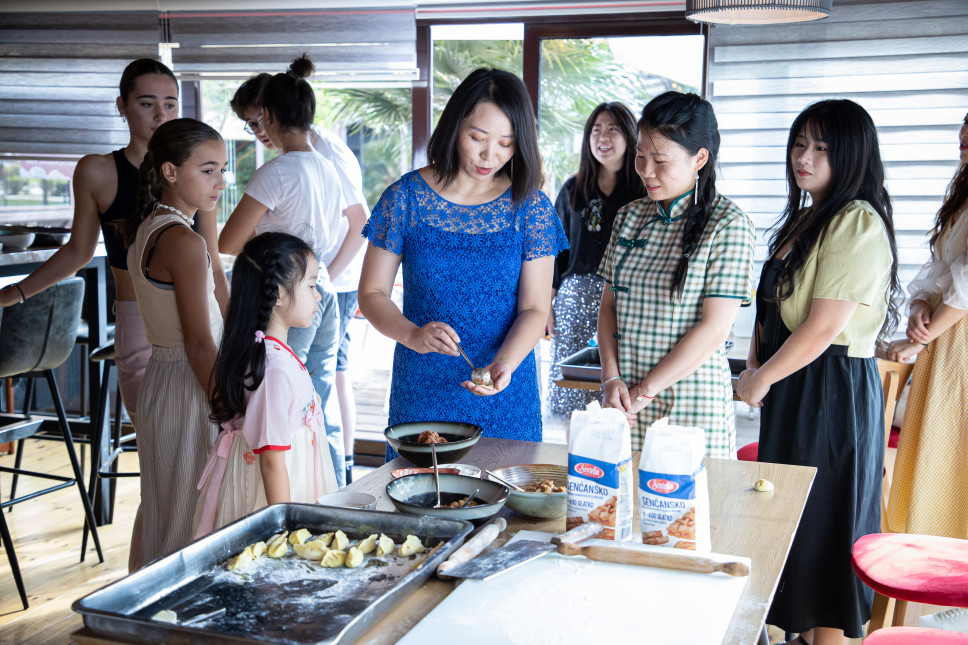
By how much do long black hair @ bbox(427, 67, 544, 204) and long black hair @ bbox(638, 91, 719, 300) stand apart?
262 millimetres

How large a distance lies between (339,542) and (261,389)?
26.8 inches

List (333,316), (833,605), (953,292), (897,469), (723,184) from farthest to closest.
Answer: (723,184)
(333,316)
(897,469)
(953,292)
(833,605)

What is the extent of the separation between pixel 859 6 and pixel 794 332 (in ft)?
6.78

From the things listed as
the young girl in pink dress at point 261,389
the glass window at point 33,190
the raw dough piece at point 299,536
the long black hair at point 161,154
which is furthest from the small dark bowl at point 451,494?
the glass window at point 33,190

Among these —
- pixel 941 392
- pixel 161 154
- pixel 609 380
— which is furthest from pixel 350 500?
pixel 941 392

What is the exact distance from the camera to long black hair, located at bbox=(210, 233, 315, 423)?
1.79 metres

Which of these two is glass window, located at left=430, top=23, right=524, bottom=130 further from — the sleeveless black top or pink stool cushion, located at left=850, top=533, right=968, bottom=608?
pink stool cushion, located at left=850, top=533, right=968, bottom=608

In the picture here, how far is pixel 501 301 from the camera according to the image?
2031 millimetres

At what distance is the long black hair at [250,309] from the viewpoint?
179 centimetres

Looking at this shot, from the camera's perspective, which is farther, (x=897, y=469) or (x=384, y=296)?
(x=897, y=469)

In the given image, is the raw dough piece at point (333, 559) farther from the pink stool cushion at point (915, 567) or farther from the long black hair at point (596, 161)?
the long black hair at point (596, 161)

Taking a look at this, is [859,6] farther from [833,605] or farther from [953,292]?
[833,605]

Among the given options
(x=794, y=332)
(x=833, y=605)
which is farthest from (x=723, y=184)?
(x=833, y=605)

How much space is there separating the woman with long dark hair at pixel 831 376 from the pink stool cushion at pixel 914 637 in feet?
2.02
